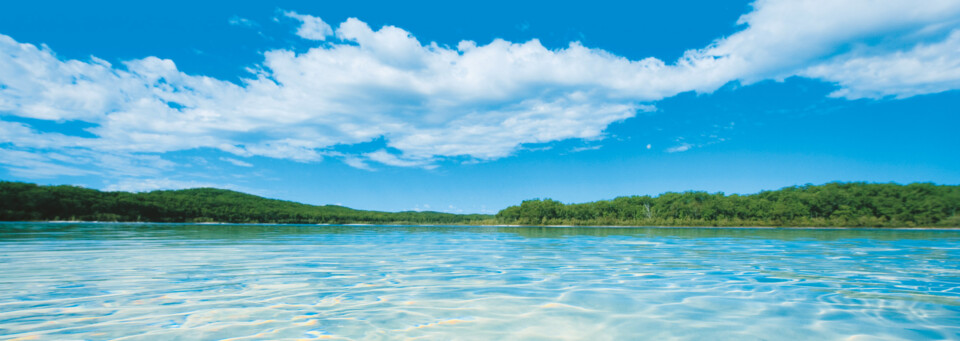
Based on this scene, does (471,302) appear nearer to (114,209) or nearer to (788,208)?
(788,208)

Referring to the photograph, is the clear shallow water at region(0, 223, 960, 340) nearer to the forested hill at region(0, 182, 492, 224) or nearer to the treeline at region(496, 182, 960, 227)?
the treeline at region(496, 182, 960, 227)

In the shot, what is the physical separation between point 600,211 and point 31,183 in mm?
123489

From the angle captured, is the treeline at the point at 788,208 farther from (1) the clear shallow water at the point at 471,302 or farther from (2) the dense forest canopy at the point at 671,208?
(1) the clear shallow water at the point at 471,302

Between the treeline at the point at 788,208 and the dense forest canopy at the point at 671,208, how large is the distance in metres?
0.13

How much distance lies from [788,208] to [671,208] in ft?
75.2

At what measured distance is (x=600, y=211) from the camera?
110062mm

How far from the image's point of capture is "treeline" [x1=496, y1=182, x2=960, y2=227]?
2960 inches

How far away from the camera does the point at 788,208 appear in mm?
84938

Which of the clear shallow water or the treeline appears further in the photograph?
the treeline

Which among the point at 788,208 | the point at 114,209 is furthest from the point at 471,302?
the point at 114,209

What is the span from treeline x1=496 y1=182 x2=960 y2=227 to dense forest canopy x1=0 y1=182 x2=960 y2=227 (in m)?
0.13

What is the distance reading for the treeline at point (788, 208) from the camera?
7519 centimetres

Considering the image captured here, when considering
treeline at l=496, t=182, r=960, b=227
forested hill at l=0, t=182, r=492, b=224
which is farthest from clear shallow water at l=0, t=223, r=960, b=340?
forested hill at l=0, t=182, r=492, b=224

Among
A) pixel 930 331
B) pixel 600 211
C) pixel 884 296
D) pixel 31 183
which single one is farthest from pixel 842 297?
pixel 31 183
